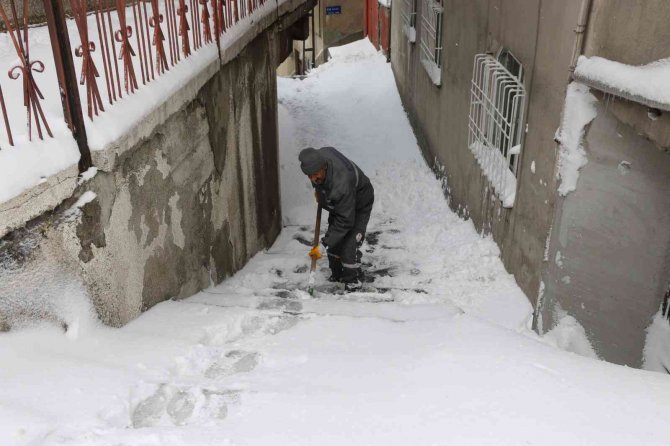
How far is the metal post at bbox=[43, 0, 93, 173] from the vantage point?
267cm

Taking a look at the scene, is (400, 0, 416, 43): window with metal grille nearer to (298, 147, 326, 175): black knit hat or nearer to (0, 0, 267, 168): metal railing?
(298, 147, 326, 175): black knit hat

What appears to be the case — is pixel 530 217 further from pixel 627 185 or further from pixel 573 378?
pixel 573 378

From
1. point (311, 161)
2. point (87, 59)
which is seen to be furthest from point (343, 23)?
point (87, 59)

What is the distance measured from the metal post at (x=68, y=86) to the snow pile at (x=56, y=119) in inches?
1.4

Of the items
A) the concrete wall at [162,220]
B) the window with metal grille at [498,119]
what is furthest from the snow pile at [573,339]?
the concrete wall at [162,220]

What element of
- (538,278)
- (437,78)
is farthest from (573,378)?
(437,78)

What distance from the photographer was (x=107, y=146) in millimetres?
2865

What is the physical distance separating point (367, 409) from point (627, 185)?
2.26 m

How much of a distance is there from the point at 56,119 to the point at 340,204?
2894 millimetres

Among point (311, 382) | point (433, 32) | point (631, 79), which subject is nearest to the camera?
point (311, 382)

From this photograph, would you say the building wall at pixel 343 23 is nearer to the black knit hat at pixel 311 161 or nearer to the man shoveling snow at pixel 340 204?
the man shoveling snow at pixel 340 204

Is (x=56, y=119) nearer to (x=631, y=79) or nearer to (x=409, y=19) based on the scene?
(x=631, y=79)

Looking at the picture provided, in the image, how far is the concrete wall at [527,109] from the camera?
13.3ft

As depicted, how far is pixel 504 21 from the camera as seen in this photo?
17.0ft
